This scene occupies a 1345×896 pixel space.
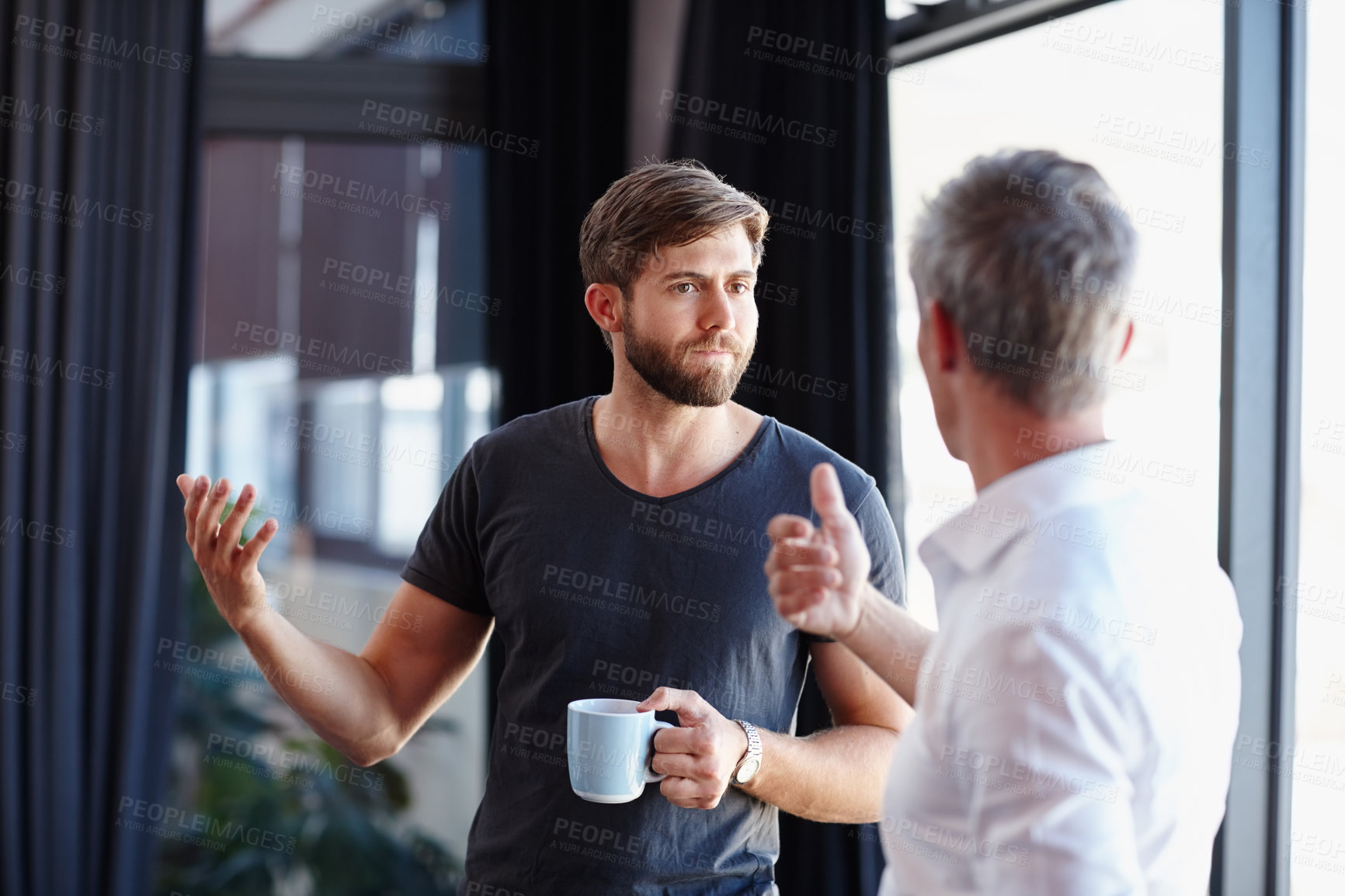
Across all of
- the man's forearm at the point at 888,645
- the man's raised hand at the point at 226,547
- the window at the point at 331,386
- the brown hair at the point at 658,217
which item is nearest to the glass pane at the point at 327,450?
the window at the point at 331,386

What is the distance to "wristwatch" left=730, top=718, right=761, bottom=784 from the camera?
1.31 metres

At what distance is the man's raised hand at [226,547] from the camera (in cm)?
130

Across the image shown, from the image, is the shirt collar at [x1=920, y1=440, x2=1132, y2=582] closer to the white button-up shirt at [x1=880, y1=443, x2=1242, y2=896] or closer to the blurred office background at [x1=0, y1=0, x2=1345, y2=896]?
the white button-up shirt at [x1=880, y1=443, x2=1242, y2=896]

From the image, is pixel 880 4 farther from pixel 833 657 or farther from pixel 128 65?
pixel 128 65

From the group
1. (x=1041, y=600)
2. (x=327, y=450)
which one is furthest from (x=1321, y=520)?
(x=327, y=450)

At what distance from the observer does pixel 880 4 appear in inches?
95.2

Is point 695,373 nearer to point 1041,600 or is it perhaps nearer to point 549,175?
point 1041,600

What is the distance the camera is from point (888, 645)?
3.00ft

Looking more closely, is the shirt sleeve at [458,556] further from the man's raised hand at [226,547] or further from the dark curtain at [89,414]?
the dark curtain at [89,414]

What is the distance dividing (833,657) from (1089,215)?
0.83 meters

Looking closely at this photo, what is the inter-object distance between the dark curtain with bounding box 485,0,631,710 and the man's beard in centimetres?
183

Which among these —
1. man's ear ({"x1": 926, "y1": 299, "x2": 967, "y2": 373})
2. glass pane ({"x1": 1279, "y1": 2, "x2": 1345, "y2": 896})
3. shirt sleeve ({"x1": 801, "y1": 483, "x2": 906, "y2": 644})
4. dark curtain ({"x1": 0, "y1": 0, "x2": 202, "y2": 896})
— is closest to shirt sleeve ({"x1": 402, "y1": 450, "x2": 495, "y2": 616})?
shirt sleeve ({"x1": 801, "y1": 483, "x2": 906, "y2": 644})

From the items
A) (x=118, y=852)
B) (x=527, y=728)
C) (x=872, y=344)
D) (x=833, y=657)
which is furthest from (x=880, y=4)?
(x=118, y=852)

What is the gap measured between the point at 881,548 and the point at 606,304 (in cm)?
51
